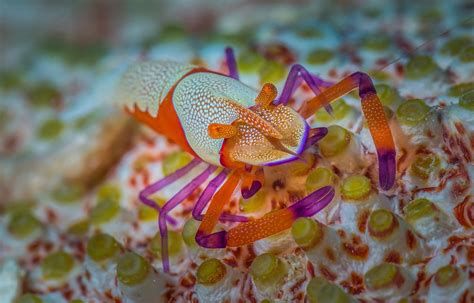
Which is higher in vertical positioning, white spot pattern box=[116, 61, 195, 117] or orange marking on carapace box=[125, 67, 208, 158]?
white spot pattern box=[116, 61, 195, 117]

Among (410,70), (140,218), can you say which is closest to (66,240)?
(140,218)

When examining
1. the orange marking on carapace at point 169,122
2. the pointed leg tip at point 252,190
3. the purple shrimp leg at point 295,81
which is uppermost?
the purple shrimp leg at point 295,81

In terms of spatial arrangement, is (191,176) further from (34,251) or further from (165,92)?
(34,251)

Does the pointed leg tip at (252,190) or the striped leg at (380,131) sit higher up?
the striped leg at (380,131)

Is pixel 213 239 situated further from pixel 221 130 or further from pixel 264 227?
pixel 221 130

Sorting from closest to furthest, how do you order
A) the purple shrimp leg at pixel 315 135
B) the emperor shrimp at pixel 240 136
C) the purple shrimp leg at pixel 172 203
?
the emperor shrimp at pixel 240 136, the purple shrimp leg at pixel 315 135, the purple shrimp leg at pixel 172 203

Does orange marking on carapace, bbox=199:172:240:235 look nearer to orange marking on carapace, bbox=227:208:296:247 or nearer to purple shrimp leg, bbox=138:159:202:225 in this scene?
orange marking on carapace, bbox=227:208:296:247

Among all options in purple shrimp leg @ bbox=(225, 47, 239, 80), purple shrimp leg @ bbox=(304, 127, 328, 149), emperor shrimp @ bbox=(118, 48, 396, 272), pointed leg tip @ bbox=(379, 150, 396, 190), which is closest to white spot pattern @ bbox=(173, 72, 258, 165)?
emperor shrimp @ bbox=(118, 48, 396, 272)

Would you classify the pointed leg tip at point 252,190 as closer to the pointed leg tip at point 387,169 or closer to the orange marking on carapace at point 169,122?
the orange marking on carapace at point 169,122

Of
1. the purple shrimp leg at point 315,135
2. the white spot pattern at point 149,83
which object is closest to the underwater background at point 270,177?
the purple shrimp leg at point 315,135
